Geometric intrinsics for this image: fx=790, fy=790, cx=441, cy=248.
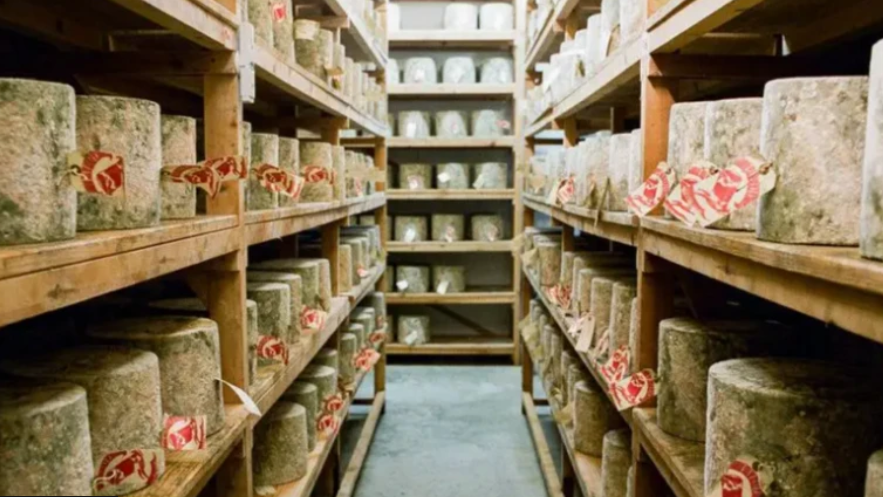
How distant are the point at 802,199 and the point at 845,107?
13 cm

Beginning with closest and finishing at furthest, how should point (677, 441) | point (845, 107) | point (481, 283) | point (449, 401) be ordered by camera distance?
point (845, 107) → point (677, 441) → point (449, 401) → point (481, 283)

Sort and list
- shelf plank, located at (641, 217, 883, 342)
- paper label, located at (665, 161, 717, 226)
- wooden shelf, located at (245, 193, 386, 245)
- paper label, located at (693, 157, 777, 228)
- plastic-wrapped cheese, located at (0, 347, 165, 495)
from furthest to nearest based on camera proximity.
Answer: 1. wooden shelf, located at (245, 193, 386, 245)
2. paper label, located at (665, 161, 717, 226)
3. plastic-wrapped cheese, located at (0, 347, 165, 495)
4. paper label, located at (693, 157, 777, 228)
5. shelf plank, located at (641, 217, 883, 342)

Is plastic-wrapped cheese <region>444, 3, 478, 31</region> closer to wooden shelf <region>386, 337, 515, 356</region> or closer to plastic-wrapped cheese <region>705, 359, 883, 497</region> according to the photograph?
wooden shelf <region>386, 337, 515, 356</region>

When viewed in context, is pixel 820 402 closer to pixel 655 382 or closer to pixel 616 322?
pixel 655 382

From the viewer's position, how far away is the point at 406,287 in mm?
5457

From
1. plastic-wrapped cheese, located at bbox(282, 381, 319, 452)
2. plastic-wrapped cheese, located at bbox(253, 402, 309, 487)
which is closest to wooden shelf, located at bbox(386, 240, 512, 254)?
plastic-wrapped cheese, located at bbox(282, 381, 319, 452)

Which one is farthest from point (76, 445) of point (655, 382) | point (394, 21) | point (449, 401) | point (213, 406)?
point (394, 21)

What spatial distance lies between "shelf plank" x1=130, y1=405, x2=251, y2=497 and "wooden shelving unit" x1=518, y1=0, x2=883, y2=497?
0.86 m

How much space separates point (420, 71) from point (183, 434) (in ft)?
14.4

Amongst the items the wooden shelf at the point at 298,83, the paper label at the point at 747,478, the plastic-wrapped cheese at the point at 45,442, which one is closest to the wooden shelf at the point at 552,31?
the wooden shelf at the point at 298,83

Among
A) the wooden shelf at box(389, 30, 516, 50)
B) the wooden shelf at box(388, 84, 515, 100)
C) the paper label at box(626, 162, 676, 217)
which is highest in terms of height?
the wooden shelf at box(389, 30, 516, 50)

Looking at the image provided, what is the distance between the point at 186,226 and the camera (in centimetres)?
143

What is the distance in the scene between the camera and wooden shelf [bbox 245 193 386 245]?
75.7 inches

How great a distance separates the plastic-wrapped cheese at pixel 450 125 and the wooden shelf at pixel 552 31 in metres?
0.76
